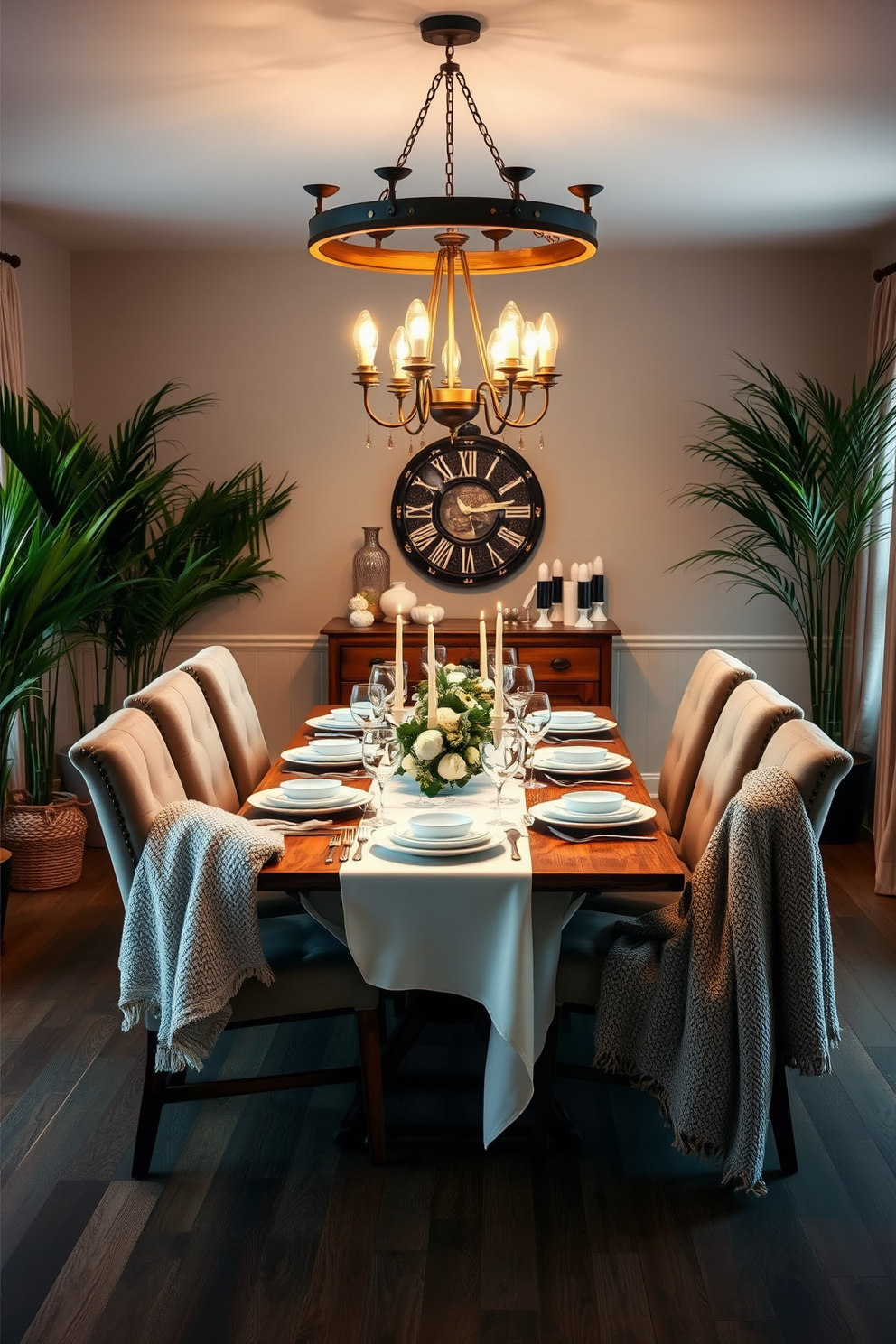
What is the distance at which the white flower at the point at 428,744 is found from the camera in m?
2.85

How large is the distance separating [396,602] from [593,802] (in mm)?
2644

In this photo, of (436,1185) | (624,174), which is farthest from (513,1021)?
(624,174)

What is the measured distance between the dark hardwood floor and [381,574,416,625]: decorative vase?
2421mm

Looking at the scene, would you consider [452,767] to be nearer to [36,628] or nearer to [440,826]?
[440,826]

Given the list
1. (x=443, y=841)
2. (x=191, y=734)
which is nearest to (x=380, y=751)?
(x=443, y=841)

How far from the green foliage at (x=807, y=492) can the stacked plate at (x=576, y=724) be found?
4.76 feet

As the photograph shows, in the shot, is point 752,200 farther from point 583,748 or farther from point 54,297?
point 54,297

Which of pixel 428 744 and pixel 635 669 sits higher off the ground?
pixel 428 744

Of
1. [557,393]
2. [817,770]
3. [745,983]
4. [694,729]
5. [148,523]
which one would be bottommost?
[745,983]

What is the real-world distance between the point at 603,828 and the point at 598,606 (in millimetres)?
2703

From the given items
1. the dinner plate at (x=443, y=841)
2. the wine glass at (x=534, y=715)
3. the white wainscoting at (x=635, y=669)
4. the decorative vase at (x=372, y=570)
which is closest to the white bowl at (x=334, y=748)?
the wine glass at (x=534, y=715)

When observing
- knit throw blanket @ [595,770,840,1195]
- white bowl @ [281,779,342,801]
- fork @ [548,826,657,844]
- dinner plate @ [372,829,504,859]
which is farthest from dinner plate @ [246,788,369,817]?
knit throw blanket @ [595,770,840,1195]

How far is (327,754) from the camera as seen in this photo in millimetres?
3439

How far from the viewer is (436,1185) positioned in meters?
2.62
